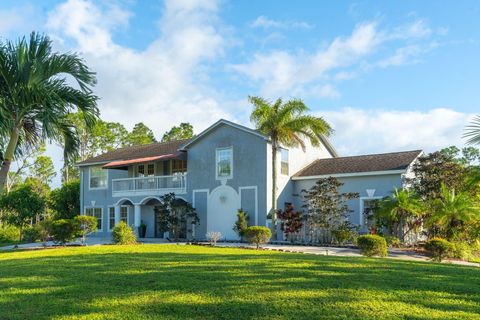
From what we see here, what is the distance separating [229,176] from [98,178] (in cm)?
1240

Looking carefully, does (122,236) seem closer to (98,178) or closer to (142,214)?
(142,214)

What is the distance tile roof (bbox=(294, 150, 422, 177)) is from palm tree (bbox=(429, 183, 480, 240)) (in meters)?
3.42

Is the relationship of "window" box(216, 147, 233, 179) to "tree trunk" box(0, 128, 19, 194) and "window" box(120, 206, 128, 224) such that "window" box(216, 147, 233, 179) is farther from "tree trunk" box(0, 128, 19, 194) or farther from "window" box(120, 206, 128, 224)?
"tree trunk" box(0, 128, 19, 194)

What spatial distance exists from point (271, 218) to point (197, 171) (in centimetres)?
585

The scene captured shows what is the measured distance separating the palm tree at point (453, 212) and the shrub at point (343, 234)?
3614mm

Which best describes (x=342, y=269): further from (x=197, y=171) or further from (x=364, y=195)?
(x=197, y=171)

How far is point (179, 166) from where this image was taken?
30.9 metres

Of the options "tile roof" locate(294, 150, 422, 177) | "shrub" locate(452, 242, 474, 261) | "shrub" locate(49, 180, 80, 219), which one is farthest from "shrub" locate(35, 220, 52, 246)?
"shrub" locate(452, 242, 474, 261)

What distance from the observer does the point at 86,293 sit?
7906 mm

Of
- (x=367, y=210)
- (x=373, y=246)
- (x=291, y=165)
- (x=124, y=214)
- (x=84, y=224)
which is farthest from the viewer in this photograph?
(x=124, y=214)

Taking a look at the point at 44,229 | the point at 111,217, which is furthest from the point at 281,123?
the point at 111,217

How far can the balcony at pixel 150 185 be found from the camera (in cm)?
2903

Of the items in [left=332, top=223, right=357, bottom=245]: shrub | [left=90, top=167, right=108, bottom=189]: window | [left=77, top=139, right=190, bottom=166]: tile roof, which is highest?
[left=77, top=139, right=190, bottom=166]: tile roof

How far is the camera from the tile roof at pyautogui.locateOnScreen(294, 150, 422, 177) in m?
24.1
